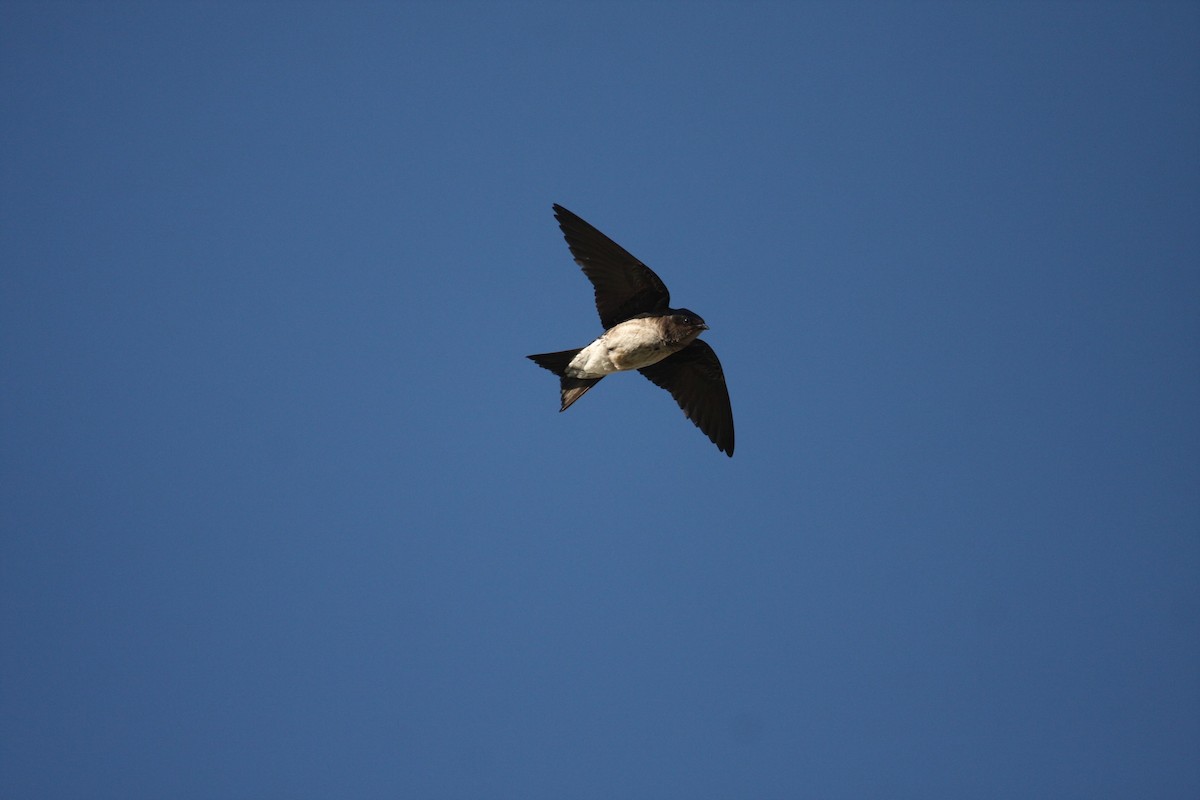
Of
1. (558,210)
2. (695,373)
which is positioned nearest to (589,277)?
(558,210)

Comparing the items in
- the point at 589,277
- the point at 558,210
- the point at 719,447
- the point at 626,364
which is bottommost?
the point at 719,447

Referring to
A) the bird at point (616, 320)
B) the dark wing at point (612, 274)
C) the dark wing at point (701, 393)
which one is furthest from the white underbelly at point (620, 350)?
the dark wing at point (701, 393)

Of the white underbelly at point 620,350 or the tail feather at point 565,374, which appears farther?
the tail feather at point 565,374

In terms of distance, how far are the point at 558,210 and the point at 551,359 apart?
122 centimetres

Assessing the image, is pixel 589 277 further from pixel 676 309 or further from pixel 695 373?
pixel 695 373

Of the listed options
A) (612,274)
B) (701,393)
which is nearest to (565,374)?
(612,274)

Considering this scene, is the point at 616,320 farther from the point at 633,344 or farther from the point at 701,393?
the point at 701,393

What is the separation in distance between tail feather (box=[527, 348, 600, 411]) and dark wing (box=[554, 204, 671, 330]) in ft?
1.54

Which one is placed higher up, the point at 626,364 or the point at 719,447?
the point at 626,364

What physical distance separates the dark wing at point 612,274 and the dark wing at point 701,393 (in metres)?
0.82

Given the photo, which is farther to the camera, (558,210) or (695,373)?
(695,373)

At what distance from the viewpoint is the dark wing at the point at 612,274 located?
7973mm

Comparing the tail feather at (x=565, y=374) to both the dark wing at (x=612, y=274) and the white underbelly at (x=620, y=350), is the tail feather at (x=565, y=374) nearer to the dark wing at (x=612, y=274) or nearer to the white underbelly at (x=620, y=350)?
the white underbelly at (x=620, y=350)

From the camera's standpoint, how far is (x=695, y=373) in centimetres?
883
